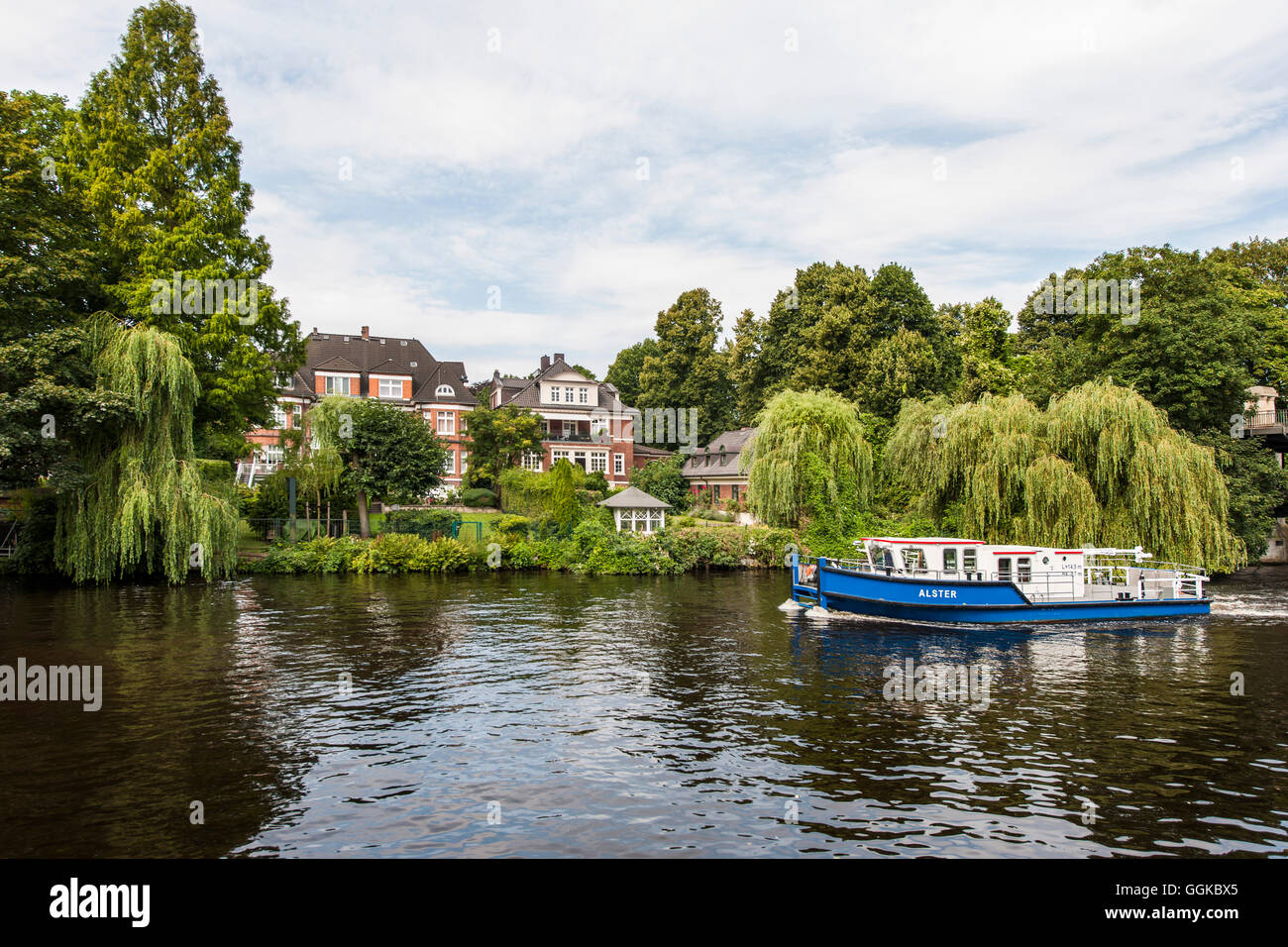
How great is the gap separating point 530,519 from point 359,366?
109 ft

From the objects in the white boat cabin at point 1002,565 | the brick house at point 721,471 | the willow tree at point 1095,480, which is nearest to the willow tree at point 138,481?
the white boat cabin at point 1002,565

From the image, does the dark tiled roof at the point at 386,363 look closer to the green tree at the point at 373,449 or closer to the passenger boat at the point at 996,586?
the green tree at the point at 373,449

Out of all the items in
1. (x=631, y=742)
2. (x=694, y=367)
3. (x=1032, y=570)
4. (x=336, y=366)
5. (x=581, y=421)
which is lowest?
(x=631, y=742)

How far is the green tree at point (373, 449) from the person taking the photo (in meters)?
44.5

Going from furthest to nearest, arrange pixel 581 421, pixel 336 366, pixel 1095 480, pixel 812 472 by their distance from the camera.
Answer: pixel 581 421 < pixel 336 366 < pixel 812 472 < pixel 1095 480

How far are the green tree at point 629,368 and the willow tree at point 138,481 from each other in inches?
2820

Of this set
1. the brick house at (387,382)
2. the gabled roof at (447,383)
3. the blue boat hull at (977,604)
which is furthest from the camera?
the gabled roof at (447,383)

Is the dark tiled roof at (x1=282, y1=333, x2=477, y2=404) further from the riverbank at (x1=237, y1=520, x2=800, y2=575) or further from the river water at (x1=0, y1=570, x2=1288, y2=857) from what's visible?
the river water at (x1=0, y1=570, x2=1288, y2=857)

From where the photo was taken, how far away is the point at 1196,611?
27078 mm

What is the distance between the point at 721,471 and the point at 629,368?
37.1 metres

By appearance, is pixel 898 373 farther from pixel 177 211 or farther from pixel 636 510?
pixel 177 211

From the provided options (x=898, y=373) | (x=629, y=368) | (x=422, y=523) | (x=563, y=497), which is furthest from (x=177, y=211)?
(x=629, y=368)

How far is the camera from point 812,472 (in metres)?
42.3

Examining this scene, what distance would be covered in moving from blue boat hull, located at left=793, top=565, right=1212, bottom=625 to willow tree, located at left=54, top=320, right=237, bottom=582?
85.8 ft
